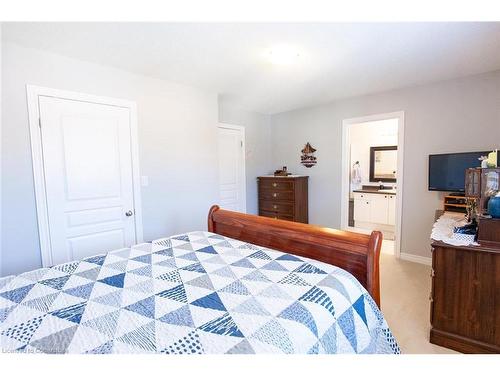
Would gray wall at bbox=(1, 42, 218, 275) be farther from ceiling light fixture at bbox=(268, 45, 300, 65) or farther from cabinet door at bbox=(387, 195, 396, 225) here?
cabinet door at bbox=(387, 195, 396, 225)

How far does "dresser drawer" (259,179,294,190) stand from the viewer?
4.05 metres

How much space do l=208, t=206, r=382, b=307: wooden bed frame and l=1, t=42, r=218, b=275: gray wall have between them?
1.07 m

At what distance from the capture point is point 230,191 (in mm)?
4094

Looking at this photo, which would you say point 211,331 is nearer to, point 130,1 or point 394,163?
point 130,1

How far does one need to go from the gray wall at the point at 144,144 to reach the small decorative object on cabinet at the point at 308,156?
1.66 meters

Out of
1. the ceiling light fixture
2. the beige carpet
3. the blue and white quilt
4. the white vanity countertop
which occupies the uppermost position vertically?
the ceiling light fixture

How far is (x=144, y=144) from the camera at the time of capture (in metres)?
2.71

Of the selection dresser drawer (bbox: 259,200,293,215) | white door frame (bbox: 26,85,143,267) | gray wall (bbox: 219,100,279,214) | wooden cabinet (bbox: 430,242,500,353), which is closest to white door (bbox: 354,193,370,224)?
dresser drawer (bbox: 259,200,293,215)

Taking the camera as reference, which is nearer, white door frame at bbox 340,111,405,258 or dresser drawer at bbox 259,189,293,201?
white door frame at bbox 340,111,405,258

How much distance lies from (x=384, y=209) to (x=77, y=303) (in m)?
4.64

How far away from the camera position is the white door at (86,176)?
2176 mm

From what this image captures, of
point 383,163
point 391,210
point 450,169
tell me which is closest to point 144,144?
point 450,169

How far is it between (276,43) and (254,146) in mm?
2502

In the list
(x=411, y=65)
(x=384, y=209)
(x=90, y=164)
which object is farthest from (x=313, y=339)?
(x=384, y=209)
